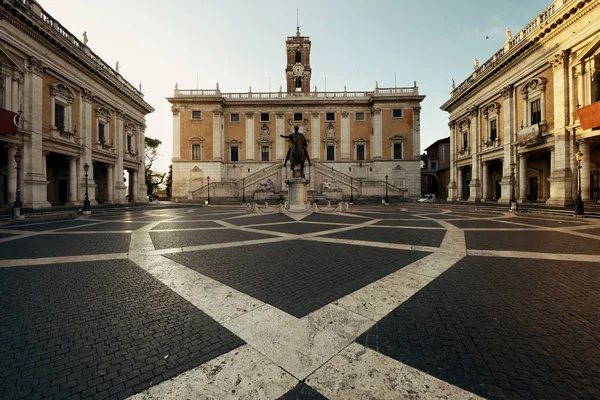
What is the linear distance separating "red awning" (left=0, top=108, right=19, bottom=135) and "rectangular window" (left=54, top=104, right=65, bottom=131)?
462cm

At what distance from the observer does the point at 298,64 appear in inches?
1870

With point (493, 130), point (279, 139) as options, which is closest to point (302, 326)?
point (493, 130)

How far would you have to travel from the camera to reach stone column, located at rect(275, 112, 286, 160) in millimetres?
39688

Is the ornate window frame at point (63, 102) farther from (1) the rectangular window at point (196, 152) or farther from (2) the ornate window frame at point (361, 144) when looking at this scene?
(2) the ornate window frame at point (361, 144)

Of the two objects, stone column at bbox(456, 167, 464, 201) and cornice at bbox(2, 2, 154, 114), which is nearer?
cornice at bbox(2, 2, 154, 114)

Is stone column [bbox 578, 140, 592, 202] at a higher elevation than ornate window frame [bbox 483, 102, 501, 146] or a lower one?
lower

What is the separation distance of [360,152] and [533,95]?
21828 millimetres

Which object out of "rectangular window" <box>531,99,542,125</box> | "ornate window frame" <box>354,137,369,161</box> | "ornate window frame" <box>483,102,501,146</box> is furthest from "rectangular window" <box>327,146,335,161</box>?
"rectangular window" <box>531,99,542,125</box>

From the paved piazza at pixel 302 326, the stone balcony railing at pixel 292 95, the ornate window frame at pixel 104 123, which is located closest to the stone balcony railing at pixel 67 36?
the ornate window frame at pixel 104 123

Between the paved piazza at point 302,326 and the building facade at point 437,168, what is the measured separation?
47422mm

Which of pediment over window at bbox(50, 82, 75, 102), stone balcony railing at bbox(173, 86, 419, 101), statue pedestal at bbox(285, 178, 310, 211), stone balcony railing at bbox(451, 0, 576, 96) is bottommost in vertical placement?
statue pedestal at bbox(285, 178, 310, 211)

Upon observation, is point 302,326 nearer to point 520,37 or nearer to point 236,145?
point 520,37

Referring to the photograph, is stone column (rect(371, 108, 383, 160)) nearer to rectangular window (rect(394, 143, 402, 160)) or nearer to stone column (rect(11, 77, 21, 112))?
rectangular window (rect(394, 143, 402, 160))

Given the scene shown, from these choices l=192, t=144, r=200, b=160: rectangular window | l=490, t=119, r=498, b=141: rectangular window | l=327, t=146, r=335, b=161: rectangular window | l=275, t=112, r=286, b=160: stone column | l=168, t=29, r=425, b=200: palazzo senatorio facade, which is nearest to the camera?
l=490, t=119, r=498, b=141: rectangular window
